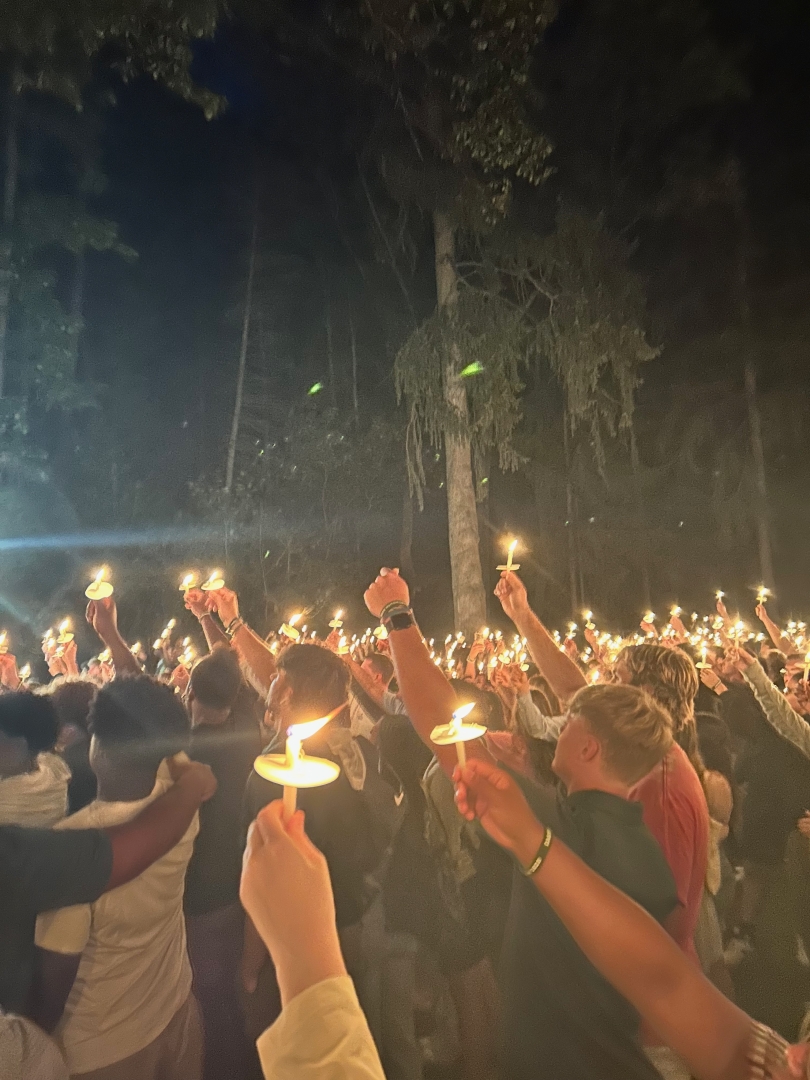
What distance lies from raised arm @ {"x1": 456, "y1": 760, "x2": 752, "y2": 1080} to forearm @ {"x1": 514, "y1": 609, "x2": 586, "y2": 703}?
0.78 m

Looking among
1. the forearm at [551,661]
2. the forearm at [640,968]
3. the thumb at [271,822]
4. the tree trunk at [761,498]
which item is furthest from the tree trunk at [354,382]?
the tree trunk at [761,498]

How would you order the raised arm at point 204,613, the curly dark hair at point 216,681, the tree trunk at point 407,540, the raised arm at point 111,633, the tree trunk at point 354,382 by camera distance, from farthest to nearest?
the tree trunk at point 354,382 → the tree trunk at point 407,540 → the raised arm at point 204,613 → the raised arm at point 111,633 → the curly dark hair at point 216,681

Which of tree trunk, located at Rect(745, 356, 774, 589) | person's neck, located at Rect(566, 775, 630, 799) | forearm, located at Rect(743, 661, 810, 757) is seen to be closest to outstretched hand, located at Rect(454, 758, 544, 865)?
person's neck, located at Rect(566, 775, 630, 799)

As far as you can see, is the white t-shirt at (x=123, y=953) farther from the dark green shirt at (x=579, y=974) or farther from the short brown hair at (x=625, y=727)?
the short brown hair at (x=625, y=727)

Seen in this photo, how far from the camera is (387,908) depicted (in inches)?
91.9

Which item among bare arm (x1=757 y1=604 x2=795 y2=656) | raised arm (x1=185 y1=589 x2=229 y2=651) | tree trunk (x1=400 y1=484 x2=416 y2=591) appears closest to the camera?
raised arm (x1=185 y1=589 x2=229 y2=651)

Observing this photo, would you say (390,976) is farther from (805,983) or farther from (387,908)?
(805,983)

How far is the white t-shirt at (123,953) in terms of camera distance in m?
1.86

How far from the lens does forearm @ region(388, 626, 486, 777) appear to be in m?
2.45

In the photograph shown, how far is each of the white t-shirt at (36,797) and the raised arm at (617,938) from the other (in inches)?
48.1

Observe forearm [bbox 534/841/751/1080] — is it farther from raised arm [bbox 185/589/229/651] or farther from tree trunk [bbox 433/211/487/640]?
tree trunk [bbox 433/211/487/640]

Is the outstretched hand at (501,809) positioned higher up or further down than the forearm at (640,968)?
higher up

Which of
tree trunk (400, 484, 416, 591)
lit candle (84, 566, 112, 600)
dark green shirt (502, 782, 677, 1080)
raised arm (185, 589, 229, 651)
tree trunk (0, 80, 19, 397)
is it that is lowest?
dark green shirt (502, 782, 677, 1080)

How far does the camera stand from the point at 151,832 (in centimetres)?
202
